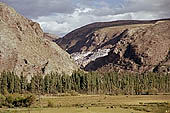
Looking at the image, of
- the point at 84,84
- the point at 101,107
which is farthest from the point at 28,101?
the point at 84,84

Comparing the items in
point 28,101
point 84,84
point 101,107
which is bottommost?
point 101,107

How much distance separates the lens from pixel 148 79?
606ft

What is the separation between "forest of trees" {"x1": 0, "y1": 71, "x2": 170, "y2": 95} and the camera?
5797 inches

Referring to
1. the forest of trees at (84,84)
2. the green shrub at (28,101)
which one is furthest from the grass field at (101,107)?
the forest of trees at (84,84)

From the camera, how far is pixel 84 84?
165750mm

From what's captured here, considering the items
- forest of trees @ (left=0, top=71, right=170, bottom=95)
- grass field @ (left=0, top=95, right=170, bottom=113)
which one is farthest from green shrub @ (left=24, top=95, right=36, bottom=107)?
forest of trees @ (left=0, top=71, right=170, bottom=95)

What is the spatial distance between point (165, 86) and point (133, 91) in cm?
2630

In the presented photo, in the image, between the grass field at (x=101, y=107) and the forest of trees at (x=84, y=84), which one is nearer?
the grass field at (x=101, y=107)

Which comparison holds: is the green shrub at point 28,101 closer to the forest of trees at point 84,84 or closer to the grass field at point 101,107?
the grass field at point 101,107

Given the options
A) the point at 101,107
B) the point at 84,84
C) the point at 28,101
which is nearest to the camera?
the point at 101,107

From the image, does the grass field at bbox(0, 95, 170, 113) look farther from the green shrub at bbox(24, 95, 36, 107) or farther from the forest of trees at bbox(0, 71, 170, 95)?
the forest of trees at bbox(0, 71, 170, 95)

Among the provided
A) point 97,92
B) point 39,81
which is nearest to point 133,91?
point 97,92

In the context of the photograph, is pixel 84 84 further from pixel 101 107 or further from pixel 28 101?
pixel 101 107

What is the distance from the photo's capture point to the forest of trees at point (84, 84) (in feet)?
483
